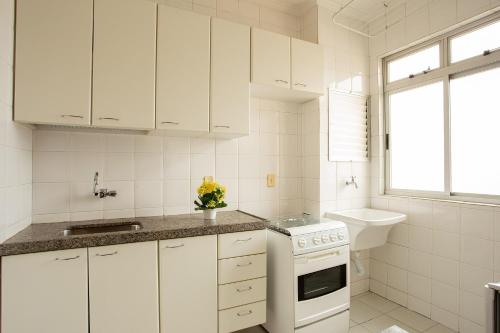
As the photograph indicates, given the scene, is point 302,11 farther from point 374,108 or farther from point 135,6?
point 135,6

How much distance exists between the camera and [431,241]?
2.21 m

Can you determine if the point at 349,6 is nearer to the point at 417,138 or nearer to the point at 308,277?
the point at 417,138

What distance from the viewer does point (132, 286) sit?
4.96 ft

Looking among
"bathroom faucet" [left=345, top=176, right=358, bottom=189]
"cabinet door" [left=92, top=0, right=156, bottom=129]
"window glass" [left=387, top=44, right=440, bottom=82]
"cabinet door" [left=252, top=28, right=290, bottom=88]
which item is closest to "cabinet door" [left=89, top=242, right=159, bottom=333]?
"cabinet door" [left=92, top=0, right=156, bottom=129]

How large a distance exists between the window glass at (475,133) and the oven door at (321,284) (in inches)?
46.6

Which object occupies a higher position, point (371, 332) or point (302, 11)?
point (302, 11)

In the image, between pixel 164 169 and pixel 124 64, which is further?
pixel 164 169

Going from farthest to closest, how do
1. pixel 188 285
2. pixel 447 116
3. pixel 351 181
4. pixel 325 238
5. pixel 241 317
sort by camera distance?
pixel 351 181, pixel 447 116, pixel 325 238, pixel 241 317, pixel 188 285

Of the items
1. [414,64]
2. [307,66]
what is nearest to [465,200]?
[414,64]

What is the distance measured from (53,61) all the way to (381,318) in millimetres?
3105

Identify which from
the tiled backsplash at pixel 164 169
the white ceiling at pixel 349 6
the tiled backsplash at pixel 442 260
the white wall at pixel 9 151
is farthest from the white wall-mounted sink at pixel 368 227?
the white wall at pixel 9 151

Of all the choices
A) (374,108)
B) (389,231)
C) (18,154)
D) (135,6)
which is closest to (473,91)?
(374,108)

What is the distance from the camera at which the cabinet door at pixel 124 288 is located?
1.43m

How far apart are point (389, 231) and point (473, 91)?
141 centimetres
